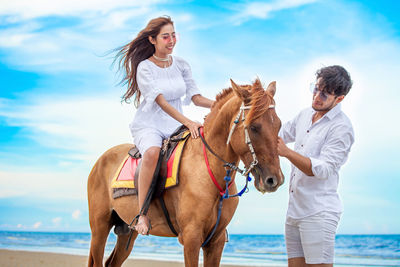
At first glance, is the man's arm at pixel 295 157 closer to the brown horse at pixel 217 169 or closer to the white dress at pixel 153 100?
the brown horse at pixel 217 169

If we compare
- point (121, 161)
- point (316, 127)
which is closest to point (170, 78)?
point (121, 161)

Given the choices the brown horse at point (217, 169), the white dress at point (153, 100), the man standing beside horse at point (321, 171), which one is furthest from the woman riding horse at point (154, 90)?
the man standing beside horse at point (321, 171)

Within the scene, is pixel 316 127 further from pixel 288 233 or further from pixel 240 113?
pixel 288 233

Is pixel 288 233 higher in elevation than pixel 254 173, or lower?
lower

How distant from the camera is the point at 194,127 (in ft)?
11.0

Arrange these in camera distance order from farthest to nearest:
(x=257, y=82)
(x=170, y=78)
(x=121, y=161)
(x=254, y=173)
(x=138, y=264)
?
(x=138, y=264), (x=121, y=161), (x=170, y=78), (x=257, y=82), (x=254, y=173)

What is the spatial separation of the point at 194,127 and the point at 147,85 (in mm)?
614

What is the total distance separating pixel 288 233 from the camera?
3.10 meters

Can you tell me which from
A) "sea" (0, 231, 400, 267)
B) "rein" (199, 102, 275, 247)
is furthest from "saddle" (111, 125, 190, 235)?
"sea" (0, 231, 400, 267)

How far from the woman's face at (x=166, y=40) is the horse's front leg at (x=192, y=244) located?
1644mm

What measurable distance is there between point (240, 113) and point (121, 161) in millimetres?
1905

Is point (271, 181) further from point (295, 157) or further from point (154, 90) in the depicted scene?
point (154, 90)

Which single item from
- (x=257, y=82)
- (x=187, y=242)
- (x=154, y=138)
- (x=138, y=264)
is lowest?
(x=138, y=264)

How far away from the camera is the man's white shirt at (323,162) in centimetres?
285
